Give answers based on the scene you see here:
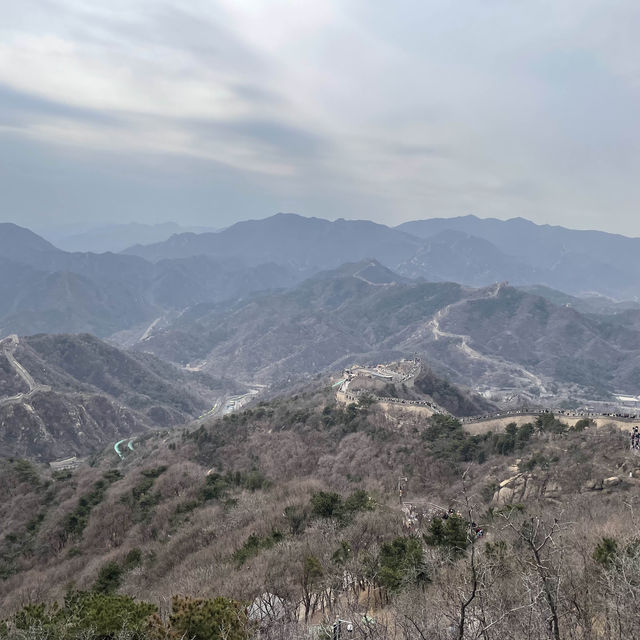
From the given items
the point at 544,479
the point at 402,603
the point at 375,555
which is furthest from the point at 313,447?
the point at 402,603

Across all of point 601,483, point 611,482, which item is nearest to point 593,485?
point 601,483

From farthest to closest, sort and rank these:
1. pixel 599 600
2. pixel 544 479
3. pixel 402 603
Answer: pixel 544 479
pixel 402 603
pixel 599 600

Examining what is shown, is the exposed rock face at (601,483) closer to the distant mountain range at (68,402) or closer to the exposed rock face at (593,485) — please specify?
the exposed rock face at (593,485)

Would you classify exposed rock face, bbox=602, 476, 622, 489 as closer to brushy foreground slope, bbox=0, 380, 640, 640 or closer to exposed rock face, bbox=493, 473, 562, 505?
brushy foreground slope, bbox=0, 380, 640, 640

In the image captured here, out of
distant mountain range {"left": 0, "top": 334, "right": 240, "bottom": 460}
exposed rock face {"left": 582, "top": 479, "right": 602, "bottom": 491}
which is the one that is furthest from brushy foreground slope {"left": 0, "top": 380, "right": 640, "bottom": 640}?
distant mountain range {"left": 0, "top": 334, "right": 240, "bottom": 460}

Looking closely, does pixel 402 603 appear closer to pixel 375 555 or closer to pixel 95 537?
pixel 375 555

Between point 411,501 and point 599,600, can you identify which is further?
point 411,501

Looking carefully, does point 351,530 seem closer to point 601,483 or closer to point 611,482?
point 601,483

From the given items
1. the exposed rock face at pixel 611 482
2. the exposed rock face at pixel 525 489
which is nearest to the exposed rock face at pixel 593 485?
the exposed rock face at pixel 611 482

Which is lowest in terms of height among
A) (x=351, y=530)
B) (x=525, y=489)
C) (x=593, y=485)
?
(x=351, y=530)
